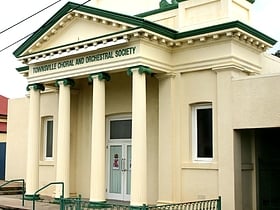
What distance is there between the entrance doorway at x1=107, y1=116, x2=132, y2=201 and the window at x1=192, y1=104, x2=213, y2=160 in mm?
3369

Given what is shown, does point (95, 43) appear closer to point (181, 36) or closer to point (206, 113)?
point (181, 36)

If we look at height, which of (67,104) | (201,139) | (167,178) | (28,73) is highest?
(28,73)

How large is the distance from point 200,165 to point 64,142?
5224mm

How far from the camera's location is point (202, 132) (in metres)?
16.1

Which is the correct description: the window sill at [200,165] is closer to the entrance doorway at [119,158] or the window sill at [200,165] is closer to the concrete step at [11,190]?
the entrance doorway at [119,158]

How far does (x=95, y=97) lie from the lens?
16656mm

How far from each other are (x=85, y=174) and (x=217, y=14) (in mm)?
8370

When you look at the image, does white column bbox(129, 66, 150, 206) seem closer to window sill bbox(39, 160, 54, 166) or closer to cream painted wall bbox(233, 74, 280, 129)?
cream painted wall bbox(233, 74, 280, 129)

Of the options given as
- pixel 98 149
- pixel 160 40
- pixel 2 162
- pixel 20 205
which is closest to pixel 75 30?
pixel 160 40

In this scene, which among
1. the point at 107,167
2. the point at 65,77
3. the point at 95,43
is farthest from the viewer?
the point at 107,167

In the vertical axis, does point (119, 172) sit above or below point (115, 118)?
below

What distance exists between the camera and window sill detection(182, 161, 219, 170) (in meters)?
15.3

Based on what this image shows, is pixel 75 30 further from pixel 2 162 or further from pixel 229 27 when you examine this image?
pixel 2 162

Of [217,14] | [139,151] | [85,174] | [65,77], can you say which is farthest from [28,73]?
[217,14]
